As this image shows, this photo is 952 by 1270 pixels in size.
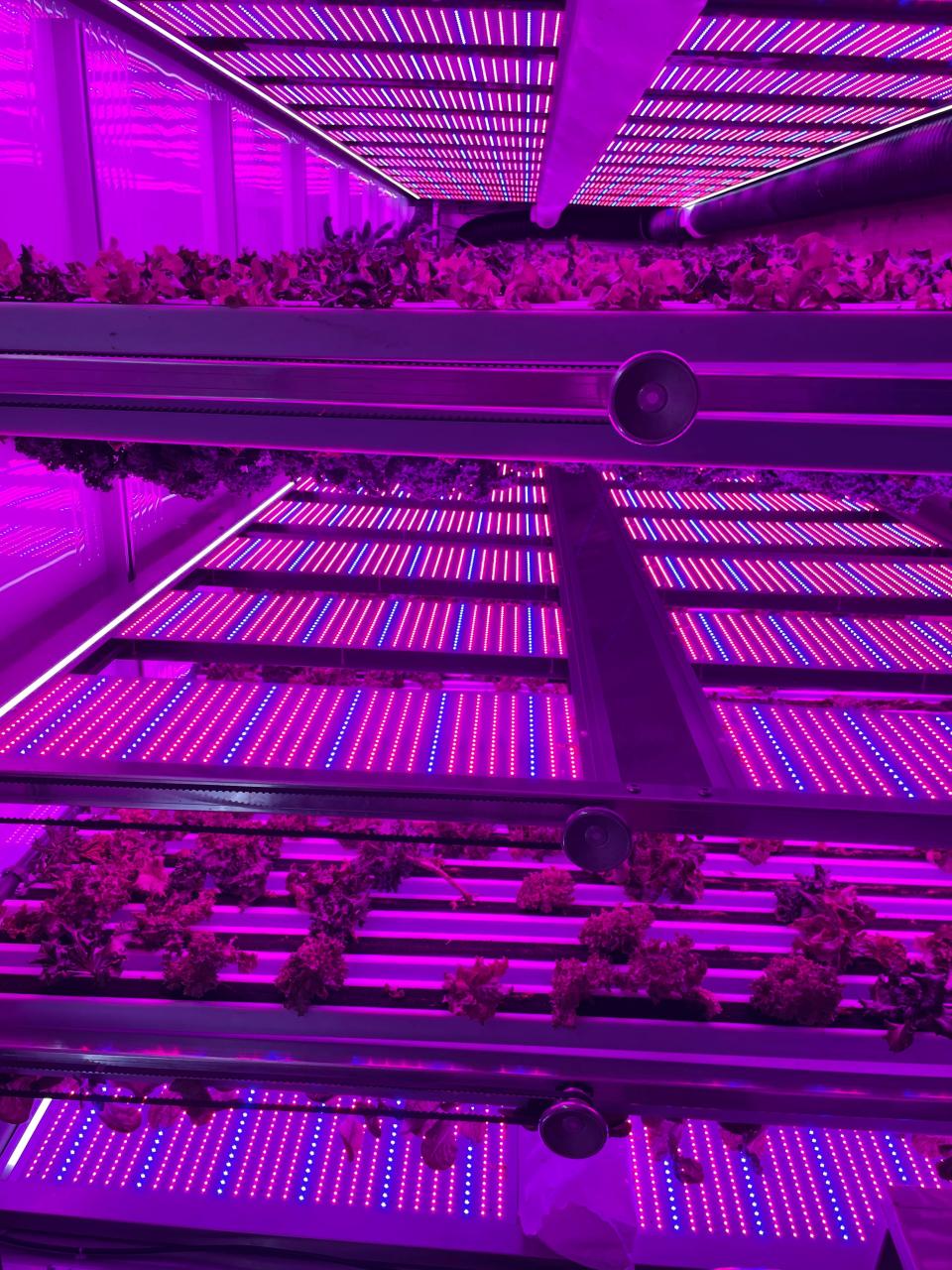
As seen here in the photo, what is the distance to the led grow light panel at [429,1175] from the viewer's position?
2.42 meters

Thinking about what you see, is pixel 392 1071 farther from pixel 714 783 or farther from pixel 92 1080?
pixel 714 783

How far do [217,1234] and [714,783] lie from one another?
216cm

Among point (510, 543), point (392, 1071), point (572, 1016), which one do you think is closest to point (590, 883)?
point (572, 1016)

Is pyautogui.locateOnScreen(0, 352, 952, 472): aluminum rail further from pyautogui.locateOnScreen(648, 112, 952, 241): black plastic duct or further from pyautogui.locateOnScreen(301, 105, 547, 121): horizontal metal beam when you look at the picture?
pyautogui.locateOnScreen(301, 105, 547, 121): horizontal metal beam

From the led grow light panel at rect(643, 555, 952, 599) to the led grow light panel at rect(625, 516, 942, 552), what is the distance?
0.51 feet

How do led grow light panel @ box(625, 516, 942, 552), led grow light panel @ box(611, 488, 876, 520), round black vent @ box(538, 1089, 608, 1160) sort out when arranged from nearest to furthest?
round black vent @ box(538, 1089, 608, 1160) → led grow light panel @ box(625, 516, 942, 552) → led grow light panel @ box(611, 488, 876, 520)

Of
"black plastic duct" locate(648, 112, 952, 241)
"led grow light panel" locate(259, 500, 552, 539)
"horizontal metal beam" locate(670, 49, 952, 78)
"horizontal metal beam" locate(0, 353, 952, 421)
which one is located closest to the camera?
"horizontal metal beam" locate(0, 353, 952, 421)

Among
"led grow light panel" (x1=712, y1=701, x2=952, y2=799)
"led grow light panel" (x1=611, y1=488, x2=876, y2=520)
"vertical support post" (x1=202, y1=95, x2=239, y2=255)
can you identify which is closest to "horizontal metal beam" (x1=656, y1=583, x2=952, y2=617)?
"led grow light panel" (x1=712, y1=701, x2=952, y2=799)

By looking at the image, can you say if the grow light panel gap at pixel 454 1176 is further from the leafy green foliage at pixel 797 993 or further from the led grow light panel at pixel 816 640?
the led grow light panel at pixel 816 640

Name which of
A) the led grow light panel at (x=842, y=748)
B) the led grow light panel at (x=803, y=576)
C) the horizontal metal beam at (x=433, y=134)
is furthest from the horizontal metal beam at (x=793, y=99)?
the led grow light panel at (x=842, y=748)

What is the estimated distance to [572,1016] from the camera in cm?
208

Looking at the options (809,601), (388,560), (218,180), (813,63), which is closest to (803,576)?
(809,601)

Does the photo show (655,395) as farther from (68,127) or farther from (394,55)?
(394,55)

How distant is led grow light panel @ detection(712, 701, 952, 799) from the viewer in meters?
1.88
